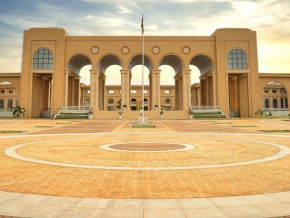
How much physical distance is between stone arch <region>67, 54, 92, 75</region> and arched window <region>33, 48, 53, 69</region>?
13.6ft

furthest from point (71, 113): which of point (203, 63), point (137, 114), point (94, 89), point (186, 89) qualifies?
point (203, 63)

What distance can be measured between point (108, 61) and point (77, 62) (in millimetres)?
7907

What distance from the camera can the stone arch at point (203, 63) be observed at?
53.5m

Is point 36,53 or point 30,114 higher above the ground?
point 36,53

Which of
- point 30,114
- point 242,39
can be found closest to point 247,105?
point 242,39

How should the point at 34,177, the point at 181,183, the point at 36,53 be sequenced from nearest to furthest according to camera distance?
the point at 181,183 → the point at 34,177 → the point at 36,53

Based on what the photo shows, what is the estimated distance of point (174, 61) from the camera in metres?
58.2

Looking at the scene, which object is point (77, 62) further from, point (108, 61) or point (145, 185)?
point (145, 185)

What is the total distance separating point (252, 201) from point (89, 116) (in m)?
45.6

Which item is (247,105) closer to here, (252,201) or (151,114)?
(151,114)

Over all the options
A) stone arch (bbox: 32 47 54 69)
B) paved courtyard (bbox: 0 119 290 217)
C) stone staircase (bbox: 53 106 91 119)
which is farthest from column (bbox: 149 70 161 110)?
paved courtyard (bbox: 0 119 290 217)

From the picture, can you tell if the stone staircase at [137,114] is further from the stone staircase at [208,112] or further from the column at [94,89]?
the column at [94,89]

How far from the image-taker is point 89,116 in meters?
47.8

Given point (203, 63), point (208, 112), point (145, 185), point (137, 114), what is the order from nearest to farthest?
1. point (145, 185)
2. point (137, 114)
3. point (208, 112)
4. point (203, 63)
